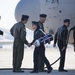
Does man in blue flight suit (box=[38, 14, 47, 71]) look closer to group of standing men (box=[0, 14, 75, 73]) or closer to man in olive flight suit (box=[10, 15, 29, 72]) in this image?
group of standing men (box=[0, 14, 75, 73])

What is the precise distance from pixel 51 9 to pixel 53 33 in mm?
1263

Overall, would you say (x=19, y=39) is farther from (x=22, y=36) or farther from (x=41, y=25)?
(x=41, y=25)

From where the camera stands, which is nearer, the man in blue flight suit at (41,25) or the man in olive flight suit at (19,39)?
the man in blue flight suit at (41,25)

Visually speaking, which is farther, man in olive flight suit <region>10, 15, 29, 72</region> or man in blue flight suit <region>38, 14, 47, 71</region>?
man in olive flight suit <region>10, 15, 29, 72</region>

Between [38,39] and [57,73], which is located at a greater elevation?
[38,39]

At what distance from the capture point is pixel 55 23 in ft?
62.7

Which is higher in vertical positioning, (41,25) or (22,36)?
(41,25)

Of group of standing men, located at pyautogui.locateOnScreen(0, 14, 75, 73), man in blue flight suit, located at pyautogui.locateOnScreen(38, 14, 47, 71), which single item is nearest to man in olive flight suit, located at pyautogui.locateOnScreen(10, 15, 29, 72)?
group of standing men, located at pyautogui.locateOnScreen(0, 14, 75, 73)

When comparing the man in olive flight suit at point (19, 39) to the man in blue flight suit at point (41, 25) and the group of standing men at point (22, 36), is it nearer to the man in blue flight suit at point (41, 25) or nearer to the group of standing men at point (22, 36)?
the group of standing men at point (22, 36)

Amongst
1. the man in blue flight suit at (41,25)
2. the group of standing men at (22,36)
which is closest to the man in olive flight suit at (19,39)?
the group of standing men at (22,36)

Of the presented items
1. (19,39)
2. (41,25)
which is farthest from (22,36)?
(41,25)

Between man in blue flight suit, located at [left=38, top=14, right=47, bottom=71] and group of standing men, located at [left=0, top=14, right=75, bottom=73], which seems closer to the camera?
man in blue flight suit, located at [left=38, top=14, right=47, bottom=71]

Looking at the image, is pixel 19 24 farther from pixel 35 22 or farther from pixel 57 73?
pixel 57 73

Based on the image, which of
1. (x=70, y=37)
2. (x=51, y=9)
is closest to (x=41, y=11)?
(x=51, y=9)
